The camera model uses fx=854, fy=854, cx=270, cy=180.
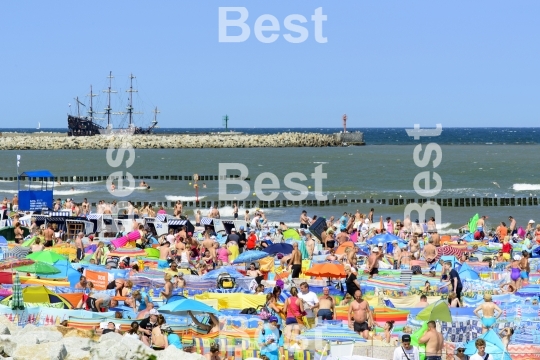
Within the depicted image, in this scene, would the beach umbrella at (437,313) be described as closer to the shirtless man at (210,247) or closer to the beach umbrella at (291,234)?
the shirtless man at (210,247)

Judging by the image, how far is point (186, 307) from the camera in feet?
38.7

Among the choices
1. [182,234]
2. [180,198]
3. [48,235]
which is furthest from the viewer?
[180,198]

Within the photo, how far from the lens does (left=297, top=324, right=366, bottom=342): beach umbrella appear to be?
10609 mm

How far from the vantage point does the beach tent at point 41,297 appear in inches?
505

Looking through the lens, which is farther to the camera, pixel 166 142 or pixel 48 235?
pixel 166 142

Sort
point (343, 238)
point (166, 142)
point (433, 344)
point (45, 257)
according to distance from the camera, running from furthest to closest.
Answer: point (166, 142) → point (343, 238) → point (45, 257) → point (433, 344)

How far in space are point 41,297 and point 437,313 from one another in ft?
19.2

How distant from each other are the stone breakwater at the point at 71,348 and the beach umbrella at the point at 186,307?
1443 mm

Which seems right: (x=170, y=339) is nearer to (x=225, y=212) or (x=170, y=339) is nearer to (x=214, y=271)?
(x=214, y=271)

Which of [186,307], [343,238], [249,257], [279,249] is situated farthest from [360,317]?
[343,238]

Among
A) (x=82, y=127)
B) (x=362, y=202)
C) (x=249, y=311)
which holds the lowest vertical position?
(x=362, y=202)

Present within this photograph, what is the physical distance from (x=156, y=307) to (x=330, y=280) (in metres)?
3.75

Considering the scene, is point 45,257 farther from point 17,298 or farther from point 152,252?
point 17,298

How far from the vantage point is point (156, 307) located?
12.8 metres
